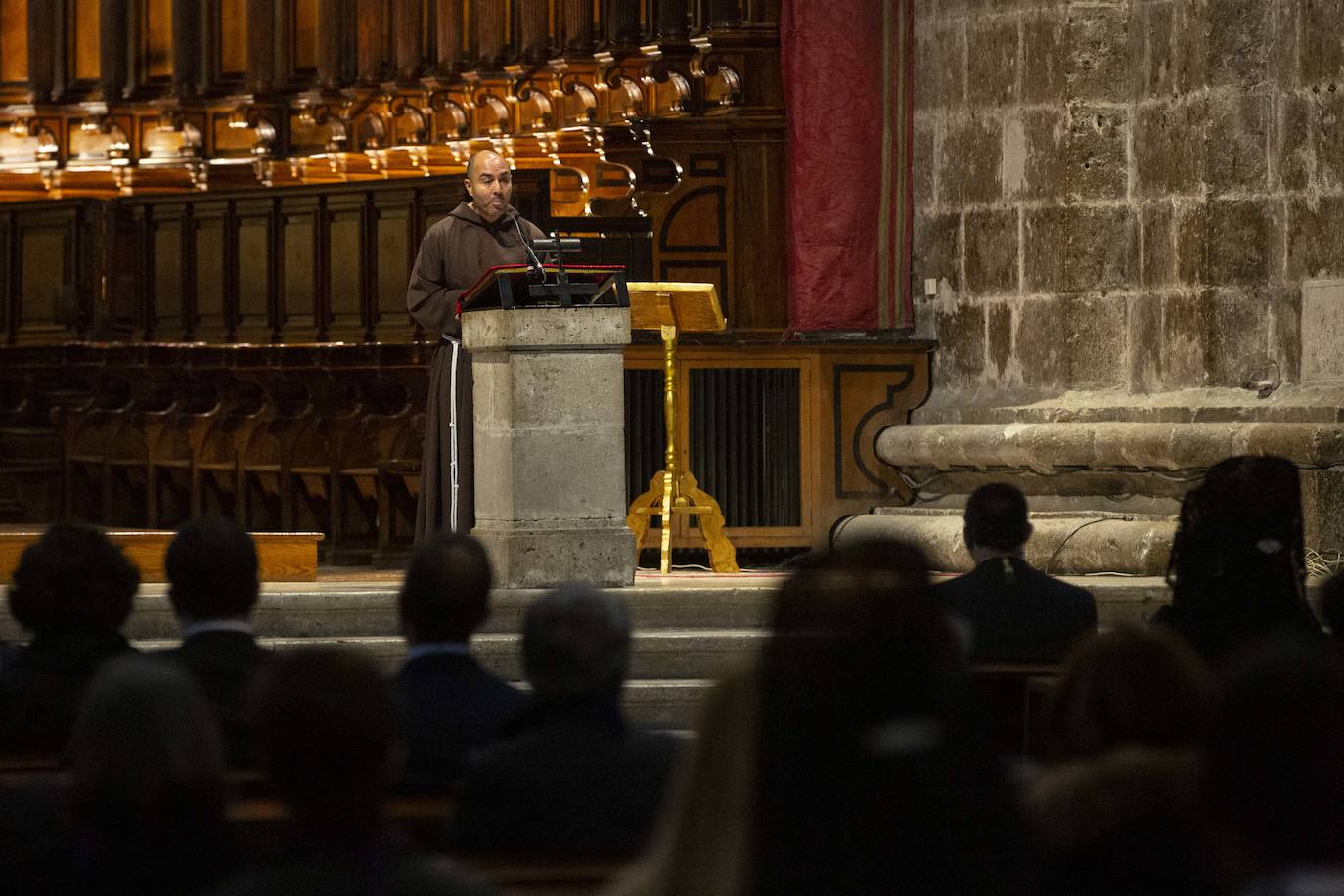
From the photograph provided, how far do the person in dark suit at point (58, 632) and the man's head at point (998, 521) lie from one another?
2.13 metres

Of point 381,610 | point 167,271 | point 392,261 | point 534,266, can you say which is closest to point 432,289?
point 534,266

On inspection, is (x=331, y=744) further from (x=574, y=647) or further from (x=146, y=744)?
(x=574, y=647)

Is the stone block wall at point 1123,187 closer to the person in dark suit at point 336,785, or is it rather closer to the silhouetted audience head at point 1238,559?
the silhouetted audience head at point 1238,559

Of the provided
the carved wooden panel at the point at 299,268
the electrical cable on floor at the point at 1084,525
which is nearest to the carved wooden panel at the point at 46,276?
the carved wooden panel at the point at 299,268

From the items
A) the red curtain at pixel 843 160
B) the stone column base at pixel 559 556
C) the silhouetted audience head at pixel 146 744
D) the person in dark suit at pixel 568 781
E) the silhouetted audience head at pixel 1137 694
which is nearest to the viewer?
the silhouetted audience head at pixel 146 744

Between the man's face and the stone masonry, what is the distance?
2.44 m

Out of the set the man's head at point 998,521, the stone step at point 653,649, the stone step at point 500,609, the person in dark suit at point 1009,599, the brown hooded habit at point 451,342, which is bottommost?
the stone step at point 653,649

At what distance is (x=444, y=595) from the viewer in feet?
13.1

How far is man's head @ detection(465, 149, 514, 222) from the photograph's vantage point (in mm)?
8719

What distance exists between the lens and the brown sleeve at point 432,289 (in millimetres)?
8781

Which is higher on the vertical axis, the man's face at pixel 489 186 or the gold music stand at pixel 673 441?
the man's face at pixel 489 186

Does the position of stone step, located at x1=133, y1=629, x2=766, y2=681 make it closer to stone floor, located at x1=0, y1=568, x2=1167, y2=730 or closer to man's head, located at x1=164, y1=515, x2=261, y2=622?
stone floor, located at x1=0, y1=568, x2=1167, y2=730

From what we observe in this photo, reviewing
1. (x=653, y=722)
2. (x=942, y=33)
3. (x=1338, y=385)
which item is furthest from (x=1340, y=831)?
(x=942, y=33)

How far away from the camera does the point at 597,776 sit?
3.28 m
